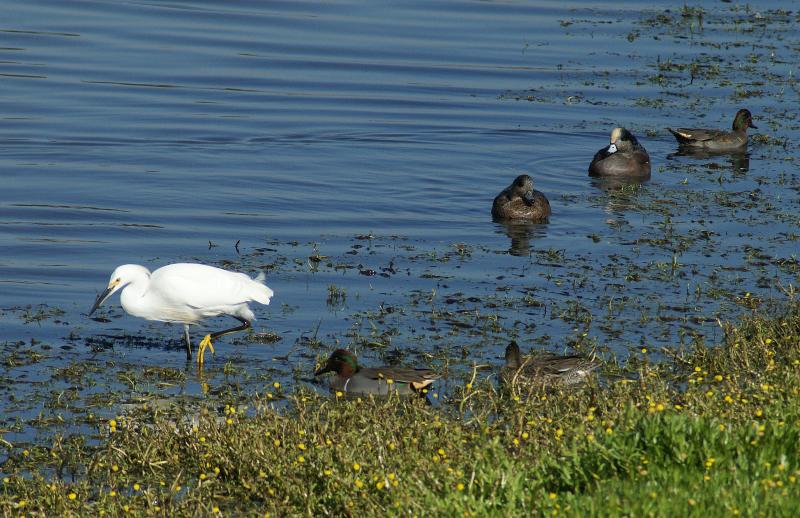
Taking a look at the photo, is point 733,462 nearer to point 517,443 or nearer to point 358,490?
point 517,443

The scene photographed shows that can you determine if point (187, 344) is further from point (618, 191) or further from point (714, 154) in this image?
point (714, 154)

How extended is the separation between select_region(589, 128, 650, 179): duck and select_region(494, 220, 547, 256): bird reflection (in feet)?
7.44

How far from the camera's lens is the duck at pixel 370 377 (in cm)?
980

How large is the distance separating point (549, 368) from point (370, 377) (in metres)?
1.36

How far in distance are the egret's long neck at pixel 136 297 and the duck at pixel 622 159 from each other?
8278mm

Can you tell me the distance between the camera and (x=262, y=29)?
25859mm

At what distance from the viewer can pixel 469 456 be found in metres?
7.25

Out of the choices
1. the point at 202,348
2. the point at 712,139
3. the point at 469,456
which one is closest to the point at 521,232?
the point at 712,139

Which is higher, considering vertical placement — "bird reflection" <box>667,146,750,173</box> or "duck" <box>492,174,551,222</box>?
"bird reflection" <box>667,146,750,173</box>

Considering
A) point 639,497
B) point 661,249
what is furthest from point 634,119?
point 639,497

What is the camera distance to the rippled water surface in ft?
37.2

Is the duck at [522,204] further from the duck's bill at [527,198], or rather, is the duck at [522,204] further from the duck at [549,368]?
the duck at [549,368]

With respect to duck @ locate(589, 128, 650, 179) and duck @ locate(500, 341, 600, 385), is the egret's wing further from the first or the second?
duck @ locate(589, 128, 650, 179)

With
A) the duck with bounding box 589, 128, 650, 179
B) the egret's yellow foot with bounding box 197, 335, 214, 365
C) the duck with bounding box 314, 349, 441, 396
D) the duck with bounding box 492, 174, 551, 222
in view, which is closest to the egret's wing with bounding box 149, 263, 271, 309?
the egret's yellow foot with bounding box 197, 335, 214, 365
